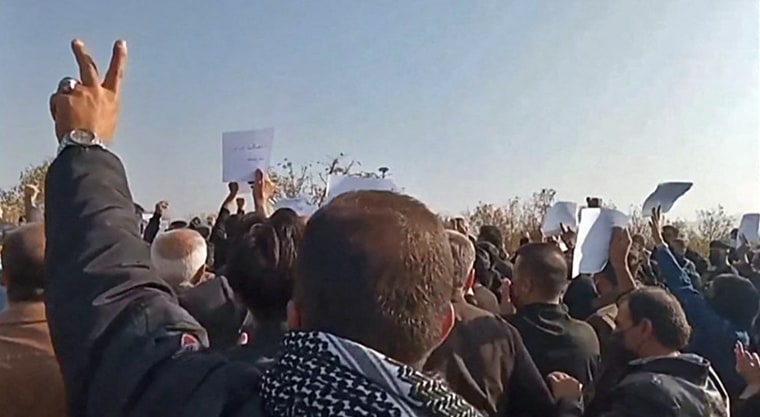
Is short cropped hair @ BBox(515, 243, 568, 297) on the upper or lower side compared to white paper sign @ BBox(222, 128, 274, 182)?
lower

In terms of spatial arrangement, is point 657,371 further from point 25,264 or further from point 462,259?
point 25,264

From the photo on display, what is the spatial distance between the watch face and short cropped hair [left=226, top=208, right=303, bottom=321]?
3.65 feet

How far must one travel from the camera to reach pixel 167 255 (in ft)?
12.2

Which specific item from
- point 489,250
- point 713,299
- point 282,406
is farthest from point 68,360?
point 489,250

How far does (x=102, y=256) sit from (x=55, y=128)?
0.23 metres

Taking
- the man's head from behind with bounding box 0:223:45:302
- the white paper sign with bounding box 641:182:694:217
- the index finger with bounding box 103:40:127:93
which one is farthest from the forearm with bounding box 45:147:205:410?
the white paper sign with bounding box 641:182:694:217

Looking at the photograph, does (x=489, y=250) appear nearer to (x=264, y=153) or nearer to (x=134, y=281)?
(x=264, y=153)

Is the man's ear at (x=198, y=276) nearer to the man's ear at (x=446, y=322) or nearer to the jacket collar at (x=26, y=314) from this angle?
the jacket collar at (x=26, y=314)

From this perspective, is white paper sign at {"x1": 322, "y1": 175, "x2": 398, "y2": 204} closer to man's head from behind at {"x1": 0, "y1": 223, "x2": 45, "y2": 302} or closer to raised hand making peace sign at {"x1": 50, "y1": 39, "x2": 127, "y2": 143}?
man's head from behind at {"x1": 0, "y1": 223, "x2": 45, "y2": 302}

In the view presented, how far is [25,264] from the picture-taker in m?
2.53

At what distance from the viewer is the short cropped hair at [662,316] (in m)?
3.09

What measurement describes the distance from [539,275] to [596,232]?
2.01m

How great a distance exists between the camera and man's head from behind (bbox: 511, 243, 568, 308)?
365 centimetres

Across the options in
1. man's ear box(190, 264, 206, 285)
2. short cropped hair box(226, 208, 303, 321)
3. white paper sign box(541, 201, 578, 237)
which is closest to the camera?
short cropped hair box(226, 208, 303, 321)
